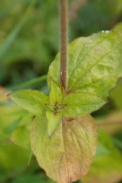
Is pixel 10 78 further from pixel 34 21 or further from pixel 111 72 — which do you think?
pixel 111 72

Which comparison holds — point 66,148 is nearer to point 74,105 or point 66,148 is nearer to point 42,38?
point 74,105

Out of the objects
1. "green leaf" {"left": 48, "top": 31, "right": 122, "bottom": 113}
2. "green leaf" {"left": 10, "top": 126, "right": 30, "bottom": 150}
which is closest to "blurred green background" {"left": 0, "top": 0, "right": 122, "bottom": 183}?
"green leaf" {"left": 10, "top": 126, "right": 30, "bottom": 150}

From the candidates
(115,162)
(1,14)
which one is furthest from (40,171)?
(1,14)

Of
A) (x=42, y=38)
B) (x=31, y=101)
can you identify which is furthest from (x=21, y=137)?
(x=42, y=38)

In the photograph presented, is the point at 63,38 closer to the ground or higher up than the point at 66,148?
higher up

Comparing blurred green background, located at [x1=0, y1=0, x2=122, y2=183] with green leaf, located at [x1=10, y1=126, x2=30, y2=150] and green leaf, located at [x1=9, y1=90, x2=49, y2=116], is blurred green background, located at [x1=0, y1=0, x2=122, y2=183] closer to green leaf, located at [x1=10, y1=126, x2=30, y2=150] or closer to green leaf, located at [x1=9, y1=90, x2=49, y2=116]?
green leaf, located at [x1=10, y1=126, x2=30, y2=150]

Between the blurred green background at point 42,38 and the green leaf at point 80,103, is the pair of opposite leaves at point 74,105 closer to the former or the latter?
the green leaf at point 80,103

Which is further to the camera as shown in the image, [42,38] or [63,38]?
[42,38]
